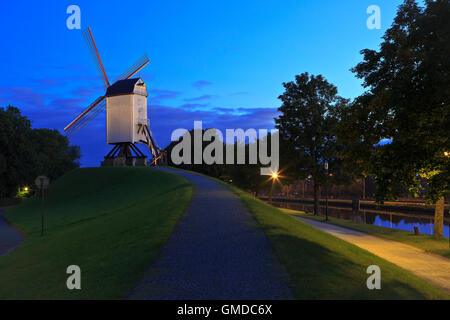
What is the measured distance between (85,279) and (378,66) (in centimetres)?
1606

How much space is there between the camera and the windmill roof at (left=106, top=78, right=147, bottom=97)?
5004 centimetres

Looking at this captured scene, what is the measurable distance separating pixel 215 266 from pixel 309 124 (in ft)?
114

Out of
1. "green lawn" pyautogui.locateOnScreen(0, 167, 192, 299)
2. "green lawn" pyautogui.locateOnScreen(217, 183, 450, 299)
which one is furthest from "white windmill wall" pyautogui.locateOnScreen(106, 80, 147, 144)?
"green lawn" pyautogui.locateOnScreen(217, 183, 450, 299)

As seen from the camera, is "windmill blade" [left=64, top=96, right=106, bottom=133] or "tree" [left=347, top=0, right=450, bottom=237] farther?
"windmill blade" [left=64, top=96, right=106, bottom=133]

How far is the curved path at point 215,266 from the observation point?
694 centimetres

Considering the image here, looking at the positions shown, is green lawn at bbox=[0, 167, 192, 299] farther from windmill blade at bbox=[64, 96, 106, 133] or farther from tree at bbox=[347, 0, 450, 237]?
windmill blade at bbox=[64, 96, 106, 133]

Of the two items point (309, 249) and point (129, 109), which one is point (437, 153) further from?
point (129, 109)

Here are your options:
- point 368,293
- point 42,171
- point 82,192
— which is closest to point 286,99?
point 82,192

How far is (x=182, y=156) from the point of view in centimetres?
6850

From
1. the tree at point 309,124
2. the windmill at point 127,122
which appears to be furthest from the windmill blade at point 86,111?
the tree at point 309,124

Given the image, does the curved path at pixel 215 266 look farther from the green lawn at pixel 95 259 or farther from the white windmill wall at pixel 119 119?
the white windmill wall at pixel 119 119

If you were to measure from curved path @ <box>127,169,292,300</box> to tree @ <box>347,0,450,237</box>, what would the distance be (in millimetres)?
6829

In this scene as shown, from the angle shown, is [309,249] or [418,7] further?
[418,7]

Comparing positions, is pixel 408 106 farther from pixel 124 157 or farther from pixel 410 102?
pixel 124 157
